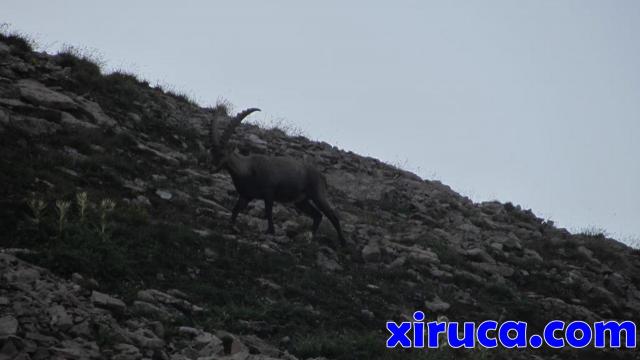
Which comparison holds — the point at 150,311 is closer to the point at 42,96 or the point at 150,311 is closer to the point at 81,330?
the point at 81,330

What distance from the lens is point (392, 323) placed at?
9.85m

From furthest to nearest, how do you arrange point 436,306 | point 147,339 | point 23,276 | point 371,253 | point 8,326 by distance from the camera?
point 371,253
point 436,306
point 23,276
point 147,339
point 8,326

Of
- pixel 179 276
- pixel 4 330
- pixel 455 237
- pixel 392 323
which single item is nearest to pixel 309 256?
pixel 392 323

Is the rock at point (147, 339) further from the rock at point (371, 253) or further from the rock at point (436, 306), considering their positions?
the rock at point (371, 253)

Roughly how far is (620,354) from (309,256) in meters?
6.04

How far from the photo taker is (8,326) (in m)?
5.82

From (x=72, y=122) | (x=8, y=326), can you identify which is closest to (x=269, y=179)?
(x=72, y=122)

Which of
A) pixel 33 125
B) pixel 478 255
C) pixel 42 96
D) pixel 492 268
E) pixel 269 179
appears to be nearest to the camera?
pixel 33 125

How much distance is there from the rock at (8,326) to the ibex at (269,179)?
6317mm

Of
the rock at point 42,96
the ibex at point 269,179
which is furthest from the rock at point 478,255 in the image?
the rock at point 42,96

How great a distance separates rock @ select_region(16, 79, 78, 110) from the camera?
1368 centimetres

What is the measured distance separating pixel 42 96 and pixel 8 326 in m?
9.32

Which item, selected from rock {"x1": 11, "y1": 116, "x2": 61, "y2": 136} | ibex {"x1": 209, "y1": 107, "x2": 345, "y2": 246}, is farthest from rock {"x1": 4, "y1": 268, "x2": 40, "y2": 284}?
rock {"x1": 11, "y1": 116, "x2": 61, "y2": 136}

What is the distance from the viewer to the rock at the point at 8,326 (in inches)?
225
